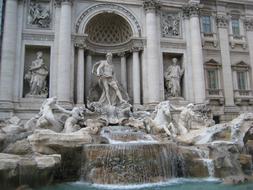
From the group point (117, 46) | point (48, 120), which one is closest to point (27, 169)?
point (48, 120)

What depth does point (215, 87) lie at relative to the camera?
22484mm

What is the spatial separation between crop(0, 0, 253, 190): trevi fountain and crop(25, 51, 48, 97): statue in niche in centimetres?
6

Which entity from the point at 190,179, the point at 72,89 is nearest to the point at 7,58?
the point at 72,89

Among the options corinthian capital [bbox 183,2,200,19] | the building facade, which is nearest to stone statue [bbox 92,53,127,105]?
the building facade

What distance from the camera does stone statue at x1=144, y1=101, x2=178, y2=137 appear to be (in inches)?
611

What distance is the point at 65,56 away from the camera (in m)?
18.3

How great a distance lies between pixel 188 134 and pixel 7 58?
11438 millimetres

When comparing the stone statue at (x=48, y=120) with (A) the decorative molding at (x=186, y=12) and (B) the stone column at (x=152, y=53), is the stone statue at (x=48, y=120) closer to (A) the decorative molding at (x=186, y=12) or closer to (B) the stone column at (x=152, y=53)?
(B) the stone column at (x=152, y=53)

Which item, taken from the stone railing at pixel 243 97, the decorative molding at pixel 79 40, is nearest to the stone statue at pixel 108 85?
the decorative molding at pixel 79 40

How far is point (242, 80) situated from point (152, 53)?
8225 millimetres

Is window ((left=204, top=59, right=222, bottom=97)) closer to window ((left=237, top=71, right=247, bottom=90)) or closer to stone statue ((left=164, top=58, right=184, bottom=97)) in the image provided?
window ((left=237, top=71, right=247, bottom=90))

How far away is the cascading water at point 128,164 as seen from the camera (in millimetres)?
10969

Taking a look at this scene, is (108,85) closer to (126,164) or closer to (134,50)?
(134,50)

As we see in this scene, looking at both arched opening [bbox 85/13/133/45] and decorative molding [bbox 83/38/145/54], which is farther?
arched opening [bbox 85/13/133/45]
